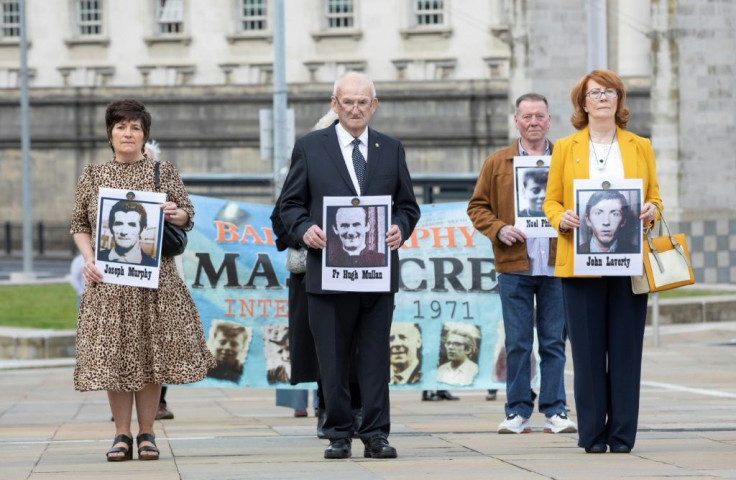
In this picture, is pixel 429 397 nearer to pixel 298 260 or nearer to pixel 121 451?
pixel 298 260

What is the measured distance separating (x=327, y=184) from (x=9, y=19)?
204 ft

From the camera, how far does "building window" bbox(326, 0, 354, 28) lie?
64.9 m

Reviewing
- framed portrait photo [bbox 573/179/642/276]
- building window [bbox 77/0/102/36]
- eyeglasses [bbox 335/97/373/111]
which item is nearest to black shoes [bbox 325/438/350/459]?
framed portrait photo [bbox 573/179/642/276]

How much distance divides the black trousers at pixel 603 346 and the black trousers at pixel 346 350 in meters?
0.98

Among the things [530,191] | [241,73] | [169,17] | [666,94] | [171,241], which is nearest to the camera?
[171,241]

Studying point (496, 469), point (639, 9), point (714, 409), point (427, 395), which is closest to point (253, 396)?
point (427, 395)

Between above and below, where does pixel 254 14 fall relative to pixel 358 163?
above

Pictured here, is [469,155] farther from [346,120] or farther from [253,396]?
[346,120]

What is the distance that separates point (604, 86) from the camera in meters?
9.76

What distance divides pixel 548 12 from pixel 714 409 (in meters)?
18.0

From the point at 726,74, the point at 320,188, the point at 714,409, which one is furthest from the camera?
the point at 726,74

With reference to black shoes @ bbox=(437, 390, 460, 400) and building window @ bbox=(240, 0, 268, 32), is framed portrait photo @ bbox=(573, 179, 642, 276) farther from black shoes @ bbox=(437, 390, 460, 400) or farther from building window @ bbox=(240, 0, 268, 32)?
building window @ bbox=(240, 0, 268, 32)

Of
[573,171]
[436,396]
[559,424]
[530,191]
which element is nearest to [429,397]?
[436,396]

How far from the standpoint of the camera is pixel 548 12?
30312 mm
